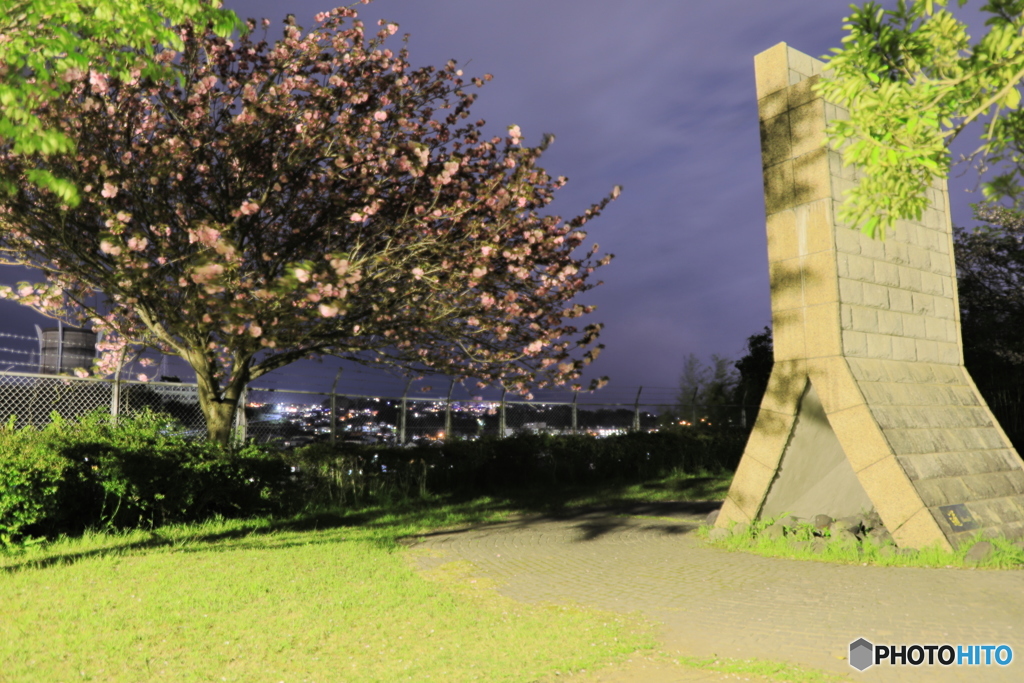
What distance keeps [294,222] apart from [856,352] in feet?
24.8

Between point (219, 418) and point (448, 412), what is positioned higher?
point (448, 412)

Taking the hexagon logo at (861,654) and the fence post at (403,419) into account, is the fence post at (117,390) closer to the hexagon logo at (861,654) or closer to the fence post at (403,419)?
the fence post at (403,419)

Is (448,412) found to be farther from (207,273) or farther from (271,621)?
(271,621)

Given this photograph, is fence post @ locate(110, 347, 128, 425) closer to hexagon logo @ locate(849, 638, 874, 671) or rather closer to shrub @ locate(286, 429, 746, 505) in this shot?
shrub @ locate(286, 429, 746, 505)

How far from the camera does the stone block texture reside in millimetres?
8070

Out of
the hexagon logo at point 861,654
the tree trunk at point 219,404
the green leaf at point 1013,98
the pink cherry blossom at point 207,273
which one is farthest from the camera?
the tree trunk at point 219,404

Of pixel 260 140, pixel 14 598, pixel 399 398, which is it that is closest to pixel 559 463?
pixel 399 398

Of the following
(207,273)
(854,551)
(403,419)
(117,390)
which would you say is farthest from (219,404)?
(854,551)

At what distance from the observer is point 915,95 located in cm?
578

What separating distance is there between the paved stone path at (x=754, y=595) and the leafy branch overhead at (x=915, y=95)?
297 cm

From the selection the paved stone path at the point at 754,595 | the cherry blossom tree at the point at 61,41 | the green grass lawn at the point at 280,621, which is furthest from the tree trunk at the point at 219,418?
the cherry blossom tree at the point at 61,41

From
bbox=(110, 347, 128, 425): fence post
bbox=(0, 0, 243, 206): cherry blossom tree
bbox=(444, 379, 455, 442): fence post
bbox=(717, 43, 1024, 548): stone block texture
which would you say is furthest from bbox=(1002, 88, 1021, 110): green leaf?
bbox=(444, 379, 455, 442): fence post

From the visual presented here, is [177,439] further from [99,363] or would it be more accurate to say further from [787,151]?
[787,151]

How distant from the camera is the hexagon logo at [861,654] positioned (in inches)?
179
